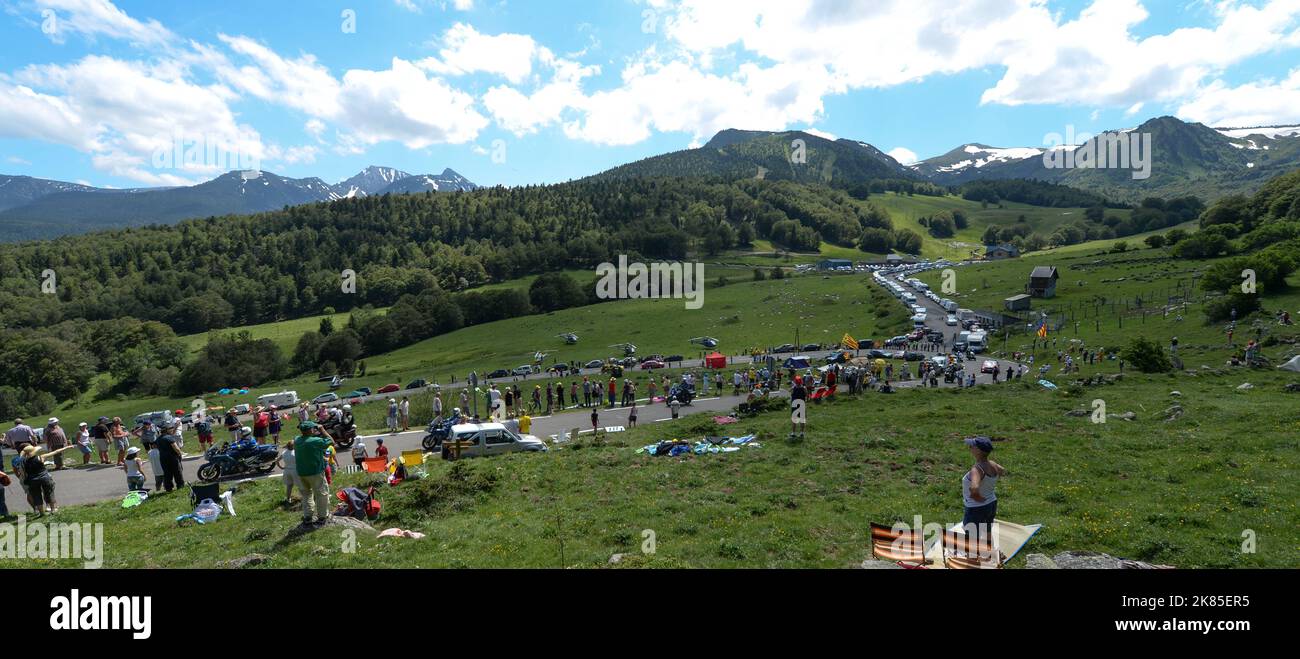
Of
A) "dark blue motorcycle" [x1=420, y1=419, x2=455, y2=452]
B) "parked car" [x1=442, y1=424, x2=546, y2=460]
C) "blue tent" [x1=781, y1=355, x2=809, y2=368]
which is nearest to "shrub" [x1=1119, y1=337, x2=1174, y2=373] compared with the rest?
"blue tent" [x1=781, y1=355, x2=809, y2=368]

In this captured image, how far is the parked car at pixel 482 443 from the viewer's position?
24.0 m

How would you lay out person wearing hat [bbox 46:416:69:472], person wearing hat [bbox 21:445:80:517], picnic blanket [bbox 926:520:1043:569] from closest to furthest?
picnic blanket [bbox 926:520:1043:569] < person wearing hat [bbox 21:445:80:517] < person wearing hat [bbox 46:416:69:472]

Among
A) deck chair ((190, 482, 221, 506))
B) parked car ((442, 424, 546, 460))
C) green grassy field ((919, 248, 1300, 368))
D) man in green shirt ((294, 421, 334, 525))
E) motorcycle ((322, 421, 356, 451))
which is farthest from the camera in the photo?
green grassy field ((919, 248, 1300, 368))

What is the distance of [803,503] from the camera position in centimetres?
1492

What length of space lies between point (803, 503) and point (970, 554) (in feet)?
19.2

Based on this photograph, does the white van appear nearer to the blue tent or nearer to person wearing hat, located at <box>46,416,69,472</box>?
person wearing hat, located at <box>46,416,69,472</box>

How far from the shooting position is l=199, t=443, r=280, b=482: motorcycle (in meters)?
20.9

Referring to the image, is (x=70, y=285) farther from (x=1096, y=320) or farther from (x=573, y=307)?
(x=1096, y=320)

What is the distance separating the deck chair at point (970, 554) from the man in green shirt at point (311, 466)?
12.2 metres

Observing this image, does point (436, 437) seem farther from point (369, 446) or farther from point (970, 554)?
point (970, 554)

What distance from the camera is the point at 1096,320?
6662 centimetres

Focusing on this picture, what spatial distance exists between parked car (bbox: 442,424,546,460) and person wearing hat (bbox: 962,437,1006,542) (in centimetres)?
1840
